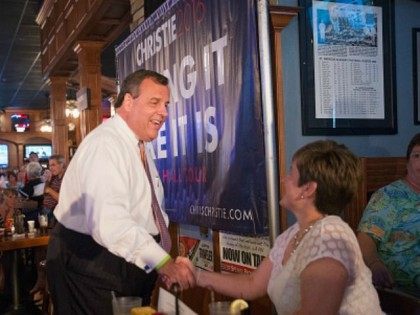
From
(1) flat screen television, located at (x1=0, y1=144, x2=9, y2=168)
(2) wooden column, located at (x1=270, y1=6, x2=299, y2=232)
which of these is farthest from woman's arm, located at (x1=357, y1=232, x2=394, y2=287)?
(1) flat screen television, located at (x1=0, y1=144, x2=9, y2=168)

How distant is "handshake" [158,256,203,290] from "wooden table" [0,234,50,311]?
10.3ft

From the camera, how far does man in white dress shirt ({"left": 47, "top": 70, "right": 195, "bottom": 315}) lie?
6.15 ft

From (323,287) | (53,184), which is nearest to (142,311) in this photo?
(323,287)

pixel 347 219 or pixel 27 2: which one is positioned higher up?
pixel 27 2

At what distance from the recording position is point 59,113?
343 inches

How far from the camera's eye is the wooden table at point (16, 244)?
4.42 meters

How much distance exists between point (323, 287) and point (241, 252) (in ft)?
4.65

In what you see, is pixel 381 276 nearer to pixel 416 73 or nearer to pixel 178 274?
pixel 178 274

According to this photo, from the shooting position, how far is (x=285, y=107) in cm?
243

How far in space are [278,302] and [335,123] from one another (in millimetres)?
1241

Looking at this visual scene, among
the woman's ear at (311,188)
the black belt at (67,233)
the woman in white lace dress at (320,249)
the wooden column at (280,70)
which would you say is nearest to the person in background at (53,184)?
the black belt at (67,233)

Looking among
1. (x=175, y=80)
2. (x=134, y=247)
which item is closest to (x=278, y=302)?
(x=134, y=247)

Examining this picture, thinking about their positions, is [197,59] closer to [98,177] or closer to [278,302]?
[98,177]

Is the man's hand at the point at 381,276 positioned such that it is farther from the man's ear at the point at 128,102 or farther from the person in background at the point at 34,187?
the person in background at the point at 34,187
